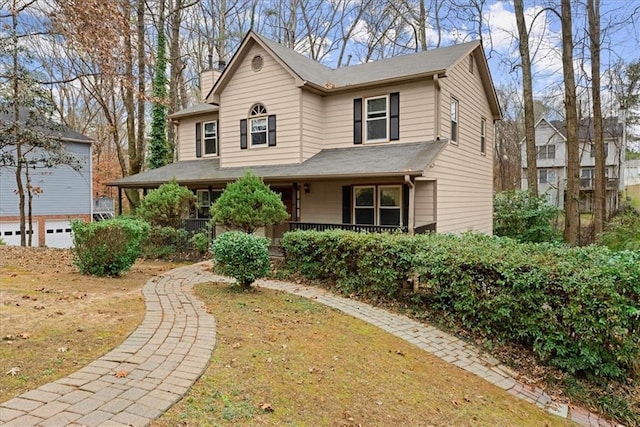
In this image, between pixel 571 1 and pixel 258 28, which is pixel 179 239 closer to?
pixel 571 1

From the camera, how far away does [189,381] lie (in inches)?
135

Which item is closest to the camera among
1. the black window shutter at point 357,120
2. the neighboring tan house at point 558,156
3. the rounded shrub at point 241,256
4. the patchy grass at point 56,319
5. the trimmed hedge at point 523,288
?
the patchy grass at point 56,319

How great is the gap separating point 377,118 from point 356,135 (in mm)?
910

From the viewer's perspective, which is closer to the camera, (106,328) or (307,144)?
(106,328)

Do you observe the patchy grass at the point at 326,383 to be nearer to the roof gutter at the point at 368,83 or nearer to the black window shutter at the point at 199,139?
the roof gutter at the point at 368,83

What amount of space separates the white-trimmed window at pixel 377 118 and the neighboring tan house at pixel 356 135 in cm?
3

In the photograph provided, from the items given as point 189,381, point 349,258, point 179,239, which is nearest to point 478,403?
point 189,381

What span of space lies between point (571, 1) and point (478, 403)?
1628cm

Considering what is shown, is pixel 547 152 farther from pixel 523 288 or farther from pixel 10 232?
pixel 10 232

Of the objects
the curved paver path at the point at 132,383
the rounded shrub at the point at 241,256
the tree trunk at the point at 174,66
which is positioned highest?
the tree trunk at the point at 174,66

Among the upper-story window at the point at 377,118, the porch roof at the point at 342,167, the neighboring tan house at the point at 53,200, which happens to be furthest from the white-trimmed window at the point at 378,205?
the neighboring tan house at the point at 53,200

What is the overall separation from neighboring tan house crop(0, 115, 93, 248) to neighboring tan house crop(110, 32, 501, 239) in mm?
10290

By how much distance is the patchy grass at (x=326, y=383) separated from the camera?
10.6 ft

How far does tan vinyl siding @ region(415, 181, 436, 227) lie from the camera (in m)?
12.2
